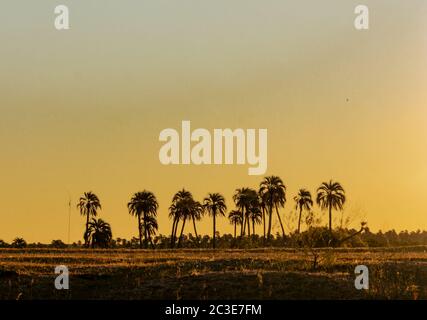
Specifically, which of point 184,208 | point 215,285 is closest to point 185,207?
point 184,208

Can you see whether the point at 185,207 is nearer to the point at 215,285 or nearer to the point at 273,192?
the point at 273,192

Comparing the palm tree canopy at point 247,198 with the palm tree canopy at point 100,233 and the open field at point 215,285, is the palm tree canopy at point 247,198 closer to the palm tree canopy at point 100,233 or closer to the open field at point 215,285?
the palm tree canopy at point 100,233

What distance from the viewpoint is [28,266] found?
175ft

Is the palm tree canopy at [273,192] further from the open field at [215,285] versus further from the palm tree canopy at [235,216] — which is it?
the open field at [215,285]

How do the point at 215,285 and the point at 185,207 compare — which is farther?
the point at 185,207

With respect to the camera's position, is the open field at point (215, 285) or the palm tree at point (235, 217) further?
the palm tree at point (235, 217)

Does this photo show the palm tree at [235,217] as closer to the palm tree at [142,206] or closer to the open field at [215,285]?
the palm tree at [142,206]

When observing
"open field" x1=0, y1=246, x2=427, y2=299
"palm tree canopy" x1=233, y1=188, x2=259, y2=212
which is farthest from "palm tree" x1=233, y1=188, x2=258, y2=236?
"open field" x1=0, y1=246, x2=427, y2=299

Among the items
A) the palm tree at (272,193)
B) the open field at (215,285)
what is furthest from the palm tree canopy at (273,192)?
the open field at (215,285)

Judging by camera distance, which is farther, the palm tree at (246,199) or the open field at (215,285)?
the palm tree at (246,199)

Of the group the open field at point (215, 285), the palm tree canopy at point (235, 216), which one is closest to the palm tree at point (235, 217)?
the palm tree canopy at point (235, 216)

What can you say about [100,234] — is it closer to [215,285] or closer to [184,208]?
[184,208]

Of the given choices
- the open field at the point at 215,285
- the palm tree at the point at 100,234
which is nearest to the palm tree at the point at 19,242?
the palm tree at the point at 100,234
